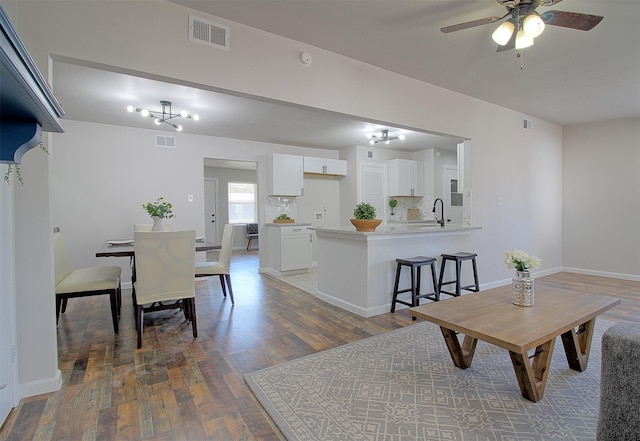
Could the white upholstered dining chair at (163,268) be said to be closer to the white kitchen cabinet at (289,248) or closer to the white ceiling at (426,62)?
the white ceiling at (426,62)

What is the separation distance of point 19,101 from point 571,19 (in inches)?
112

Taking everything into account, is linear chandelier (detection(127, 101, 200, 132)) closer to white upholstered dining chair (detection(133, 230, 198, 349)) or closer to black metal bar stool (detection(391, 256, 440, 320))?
white upholstered dining chair (detection(133, 230, 198, 349))

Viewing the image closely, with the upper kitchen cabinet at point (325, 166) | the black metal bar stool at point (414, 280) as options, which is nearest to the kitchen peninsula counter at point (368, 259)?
the black metal bar stool at point (414, 280)

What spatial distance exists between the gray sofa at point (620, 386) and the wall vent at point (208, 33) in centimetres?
276

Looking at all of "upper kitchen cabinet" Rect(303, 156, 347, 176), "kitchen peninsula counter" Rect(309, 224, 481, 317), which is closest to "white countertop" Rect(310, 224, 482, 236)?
"kitchen peninsula counter" Rect(309, 224, 481, 317)

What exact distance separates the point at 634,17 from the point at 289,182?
4.68 metres

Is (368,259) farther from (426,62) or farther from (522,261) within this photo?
(426,62)

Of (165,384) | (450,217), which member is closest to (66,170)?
(165,384)

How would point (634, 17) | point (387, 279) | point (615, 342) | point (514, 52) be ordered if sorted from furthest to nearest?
point (387, 279) → point (514, 52) → point (634, 17) → point (615, 342)

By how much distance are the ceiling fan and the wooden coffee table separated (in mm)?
1740

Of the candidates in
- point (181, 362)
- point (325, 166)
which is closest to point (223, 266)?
point (181, 362)

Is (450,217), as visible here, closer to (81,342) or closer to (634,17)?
(634,17)

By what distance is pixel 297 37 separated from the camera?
2691 millimetres

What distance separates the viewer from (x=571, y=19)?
2.00 meters
